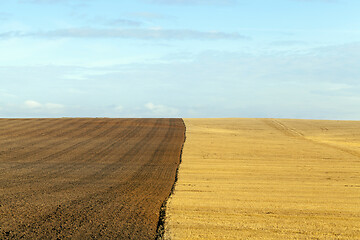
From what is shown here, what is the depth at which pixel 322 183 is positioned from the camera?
16.8m

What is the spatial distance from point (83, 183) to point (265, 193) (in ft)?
20.6

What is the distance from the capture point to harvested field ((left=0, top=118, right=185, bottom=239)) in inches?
388

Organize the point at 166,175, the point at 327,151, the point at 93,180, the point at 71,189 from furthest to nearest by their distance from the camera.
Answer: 1. the point at 327,151
2. the point at 166,175
3. the point at 93,180
4. the point at 71,189

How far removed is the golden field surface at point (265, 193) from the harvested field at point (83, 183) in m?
0.85

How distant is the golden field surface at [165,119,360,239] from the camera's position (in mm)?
9883

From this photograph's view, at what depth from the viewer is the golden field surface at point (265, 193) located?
32.4 feet

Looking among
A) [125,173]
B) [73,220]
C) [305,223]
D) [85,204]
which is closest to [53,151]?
[125,173]

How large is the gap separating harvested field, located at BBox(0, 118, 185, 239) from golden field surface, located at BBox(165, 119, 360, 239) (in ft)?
2.80

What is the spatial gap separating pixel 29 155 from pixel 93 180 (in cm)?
849

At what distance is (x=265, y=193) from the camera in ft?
46.9

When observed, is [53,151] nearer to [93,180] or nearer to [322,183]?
[93,180]

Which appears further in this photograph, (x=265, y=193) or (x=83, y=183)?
(x=83, y=183)

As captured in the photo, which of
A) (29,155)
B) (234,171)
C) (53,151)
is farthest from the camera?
(53,151)

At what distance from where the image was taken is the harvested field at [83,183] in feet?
32.3
